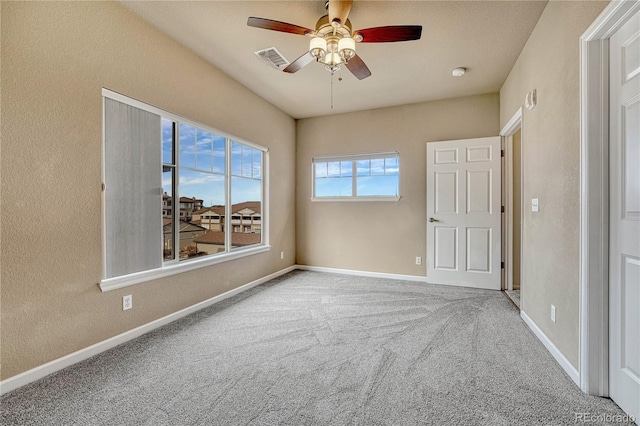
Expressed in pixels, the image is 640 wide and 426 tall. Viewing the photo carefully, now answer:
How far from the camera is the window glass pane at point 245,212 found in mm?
3746

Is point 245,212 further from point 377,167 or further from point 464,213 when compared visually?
point 464,213

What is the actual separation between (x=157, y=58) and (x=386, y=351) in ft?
10.8

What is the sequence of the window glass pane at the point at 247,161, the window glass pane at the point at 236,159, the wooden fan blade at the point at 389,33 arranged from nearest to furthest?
the wooden fan blade at the point at 389,33
the window glass pane at the point at 236,159
the window glass pane at the point at 247,161

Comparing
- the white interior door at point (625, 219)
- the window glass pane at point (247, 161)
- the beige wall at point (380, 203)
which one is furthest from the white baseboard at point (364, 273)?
the white interior door at point (625, 219)

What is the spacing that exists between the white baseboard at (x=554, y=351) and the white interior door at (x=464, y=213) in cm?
127

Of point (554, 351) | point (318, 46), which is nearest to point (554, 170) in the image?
point (554, 351)

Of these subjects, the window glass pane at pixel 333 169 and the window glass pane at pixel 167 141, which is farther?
the window glass pane at pixel 333 169

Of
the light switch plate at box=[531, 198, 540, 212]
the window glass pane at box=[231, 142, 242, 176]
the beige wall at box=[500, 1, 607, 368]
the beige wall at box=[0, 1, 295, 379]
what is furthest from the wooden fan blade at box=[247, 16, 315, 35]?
the light switch plate at box=[531, 198, 540, 212]

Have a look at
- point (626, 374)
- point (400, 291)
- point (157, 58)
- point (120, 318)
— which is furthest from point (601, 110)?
point (120, 318)

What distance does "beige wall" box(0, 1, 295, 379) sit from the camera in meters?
1.74

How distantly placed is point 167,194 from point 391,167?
3.26 m

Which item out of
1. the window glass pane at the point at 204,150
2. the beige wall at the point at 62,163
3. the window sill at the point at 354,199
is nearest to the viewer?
the beige wall at the point at 62,163

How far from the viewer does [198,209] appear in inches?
125

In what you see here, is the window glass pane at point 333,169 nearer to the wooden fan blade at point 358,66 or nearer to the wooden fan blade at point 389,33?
the wooden fan blade at point 358,66
